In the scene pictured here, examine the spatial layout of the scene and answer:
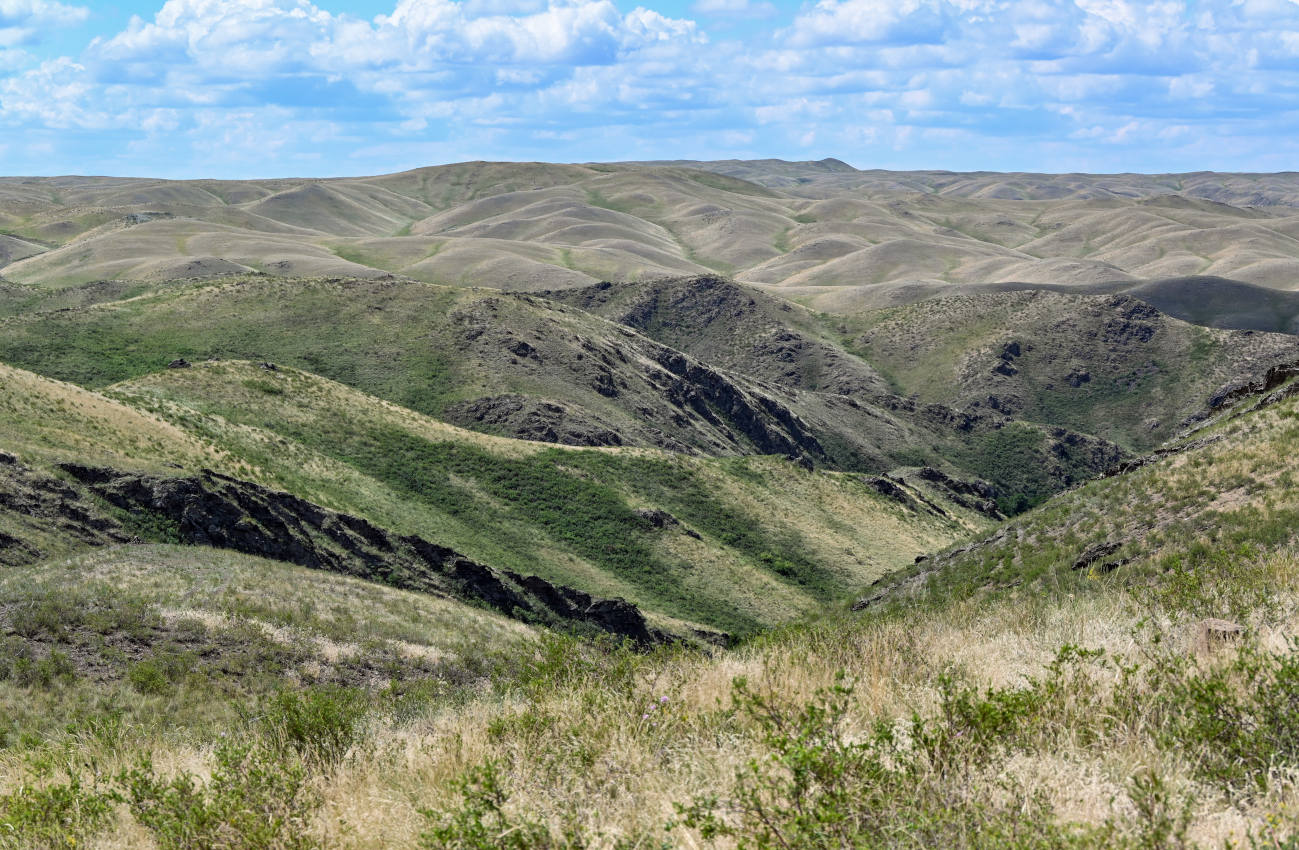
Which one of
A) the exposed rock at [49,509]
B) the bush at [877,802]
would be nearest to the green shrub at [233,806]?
the bush at [877,802]

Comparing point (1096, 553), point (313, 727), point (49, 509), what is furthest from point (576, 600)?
point (313, 727)

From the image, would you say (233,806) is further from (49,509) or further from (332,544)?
(332,544)

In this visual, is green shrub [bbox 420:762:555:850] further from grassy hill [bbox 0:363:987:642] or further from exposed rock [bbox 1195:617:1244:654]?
grassy hill [bbox 0:363:987:642]

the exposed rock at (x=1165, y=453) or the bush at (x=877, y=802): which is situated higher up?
the bush at (x=877, y=802)

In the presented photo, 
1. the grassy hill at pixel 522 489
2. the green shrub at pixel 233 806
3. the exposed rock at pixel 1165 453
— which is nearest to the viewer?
the green shrub at pixel 233 806

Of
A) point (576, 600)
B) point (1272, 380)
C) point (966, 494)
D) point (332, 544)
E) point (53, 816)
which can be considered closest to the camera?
point (53, 816)

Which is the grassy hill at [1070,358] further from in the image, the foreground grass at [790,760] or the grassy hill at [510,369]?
the foreground grass at [790,760]

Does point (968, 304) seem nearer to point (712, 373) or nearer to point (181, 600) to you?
point (712, 373)

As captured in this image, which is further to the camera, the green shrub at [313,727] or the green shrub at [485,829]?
the green shrub at [313,727]

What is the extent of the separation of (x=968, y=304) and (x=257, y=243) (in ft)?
420

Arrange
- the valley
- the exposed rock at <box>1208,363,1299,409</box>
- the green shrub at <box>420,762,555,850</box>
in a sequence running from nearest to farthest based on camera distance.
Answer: the green shrub at <box>420,762,555,850</box> < the valley < the exposed rock at <box>1208,363,1299,409</box>

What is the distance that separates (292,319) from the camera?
314 ft

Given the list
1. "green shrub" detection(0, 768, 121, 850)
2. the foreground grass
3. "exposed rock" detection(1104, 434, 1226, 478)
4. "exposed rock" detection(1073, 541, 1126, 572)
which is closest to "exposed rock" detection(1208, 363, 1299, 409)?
"exposed rock" detection(1104, 434, 1226, 478)

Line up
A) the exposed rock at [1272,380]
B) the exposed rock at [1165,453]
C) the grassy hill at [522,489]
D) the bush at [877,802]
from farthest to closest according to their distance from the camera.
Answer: the grassy hill at [522,489]
the exposed rock at [1272,380]
the exposed rock at [1165,453]
the bush at [877,802]
